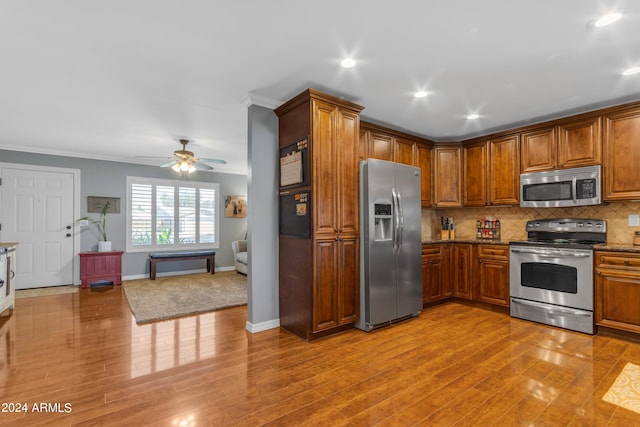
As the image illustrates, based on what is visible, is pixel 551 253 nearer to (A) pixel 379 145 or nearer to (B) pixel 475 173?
(B) pixel 475 173

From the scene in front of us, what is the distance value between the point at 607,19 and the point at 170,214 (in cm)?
742

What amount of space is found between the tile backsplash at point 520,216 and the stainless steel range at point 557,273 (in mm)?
130

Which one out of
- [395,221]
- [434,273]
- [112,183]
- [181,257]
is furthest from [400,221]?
[112,183]

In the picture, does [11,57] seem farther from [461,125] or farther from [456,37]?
[461,125]

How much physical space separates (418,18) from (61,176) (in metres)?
6.76

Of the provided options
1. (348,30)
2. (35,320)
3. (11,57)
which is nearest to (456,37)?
(348,30)

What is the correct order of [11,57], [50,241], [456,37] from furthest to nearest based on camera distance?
[50,241] < [11,57] < [456,37]

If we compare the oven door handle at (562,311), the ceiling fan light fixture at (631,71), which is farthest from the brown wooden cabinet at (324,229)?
the ceiling fan light fixture at (631,71)

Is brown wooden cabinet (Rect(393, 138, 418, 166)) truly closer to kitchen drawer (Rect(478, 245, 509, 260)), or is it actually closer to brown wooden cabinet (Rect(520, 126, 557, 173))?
brown wooden cabinet (Rect(520, 126, 557, 173))

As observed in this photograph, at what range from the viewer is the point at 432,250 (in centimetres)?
447

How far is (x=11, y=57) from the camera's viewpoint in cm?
266

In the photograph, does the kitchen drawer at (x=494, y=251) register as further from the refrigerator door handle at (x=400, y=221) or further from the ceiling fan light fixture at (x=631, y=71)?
the ceiling fan light fixture at (x=631, y=71)

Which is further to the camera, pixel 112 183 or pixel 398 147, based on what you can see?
pixel 112 183

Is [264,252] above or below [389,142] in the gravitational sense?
below
